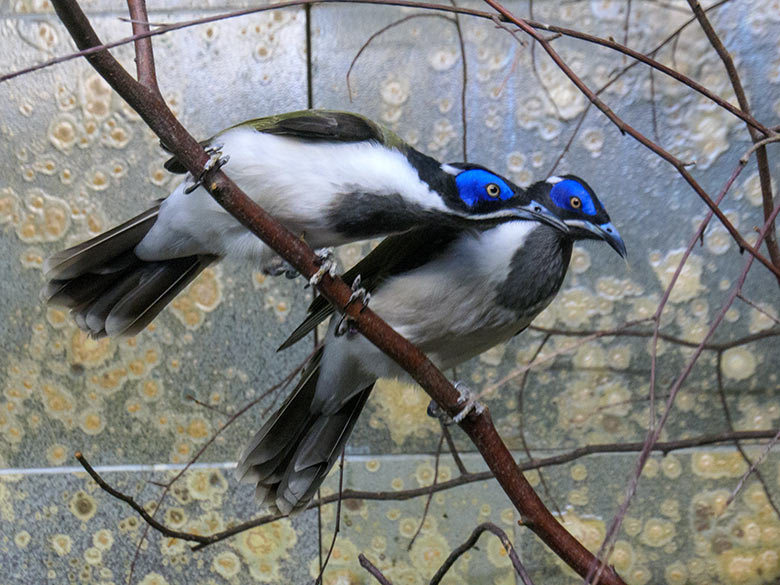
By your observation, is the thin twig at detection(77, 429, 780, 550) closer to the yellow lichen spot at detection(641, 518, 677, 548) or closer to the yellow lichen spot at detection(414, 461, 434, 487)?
the yellow lichen spot at detection(414, 461, 434, 487)

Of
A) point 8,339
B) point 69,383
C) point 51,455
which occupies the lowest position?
point 51,455

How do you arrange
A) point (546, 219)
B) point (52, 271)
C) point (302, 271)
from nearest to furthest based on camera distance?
point (302, 271), point (546, 219), point (52, 271)

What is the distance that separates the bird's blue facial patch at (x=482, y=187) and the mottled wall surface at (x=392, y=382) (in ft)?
2.08

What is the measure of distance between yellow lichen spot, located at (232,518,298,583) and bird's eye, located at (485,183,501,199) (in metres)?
0.93

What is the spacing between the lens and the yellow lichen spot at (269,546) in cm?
156

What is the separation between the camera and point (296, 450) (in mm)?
1112

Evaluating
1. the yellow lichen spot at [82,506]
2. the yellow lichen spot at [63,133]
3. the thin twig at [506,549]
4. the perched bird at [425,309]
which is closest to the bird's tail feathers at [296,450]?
the perched bird at [425,309]

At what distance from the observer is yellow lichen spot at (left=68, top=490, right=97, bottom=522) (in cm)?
154

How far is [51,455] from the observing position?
5.03 ft

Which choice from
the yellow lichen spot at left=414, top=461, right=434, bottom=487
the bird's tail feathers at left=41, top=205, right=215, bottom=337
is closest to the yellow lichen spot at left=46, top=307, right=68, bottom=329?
the bird's tail feathers at left=41, top=205, right=215, bottom=337

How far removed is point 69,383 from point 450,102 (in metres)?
Answer: 0.90

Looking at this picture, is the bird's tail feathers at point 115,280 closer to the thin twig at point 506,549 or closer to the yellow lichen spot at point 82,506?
the thin twig at point 506,549

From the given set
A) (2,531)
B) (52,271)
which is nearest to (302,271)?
(52,271)

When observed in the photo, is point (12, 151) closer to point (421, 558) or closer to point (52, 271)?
point (52, 271)
